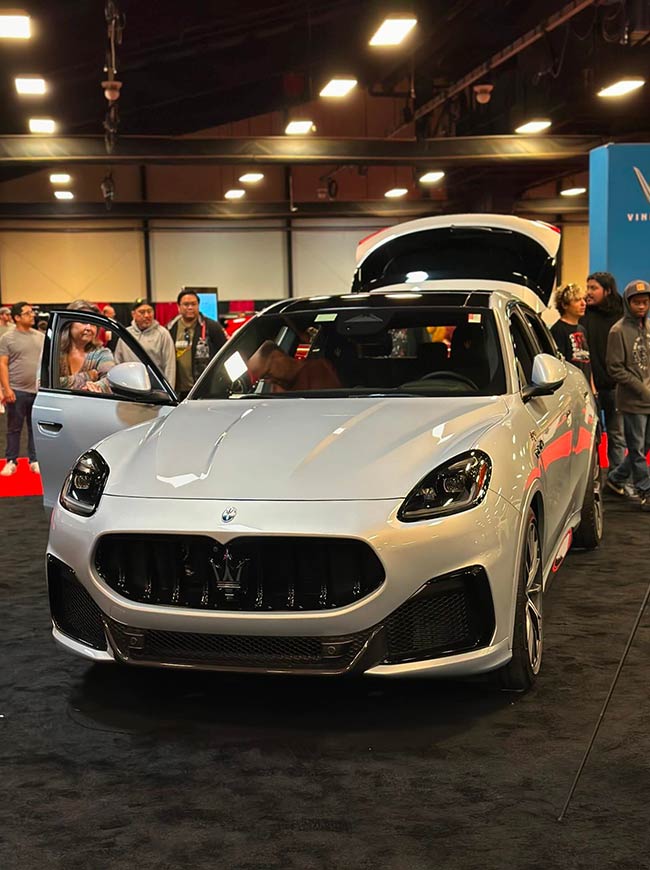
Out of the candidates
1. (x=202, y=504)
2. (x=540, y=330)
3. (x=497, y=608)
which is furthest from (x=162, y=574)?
(x=540, y=330)

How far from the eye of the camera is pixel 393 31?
10.8 meters

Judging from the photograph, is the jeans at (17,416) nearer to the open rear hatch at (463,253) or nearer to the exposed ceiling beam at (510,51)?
the open rear hatch at (463,253)

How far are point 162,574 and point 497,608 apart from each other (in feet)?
3.68

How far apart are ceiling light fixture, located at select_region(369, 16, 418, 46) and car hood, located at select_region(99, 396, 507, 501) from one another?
24.2 feet

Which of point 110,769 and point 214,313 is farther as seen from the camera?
point 214,313

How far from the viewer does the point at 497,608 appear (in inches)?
136

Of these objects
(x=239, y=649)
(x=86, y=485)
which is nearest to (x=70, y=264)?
(x=86, y=485)

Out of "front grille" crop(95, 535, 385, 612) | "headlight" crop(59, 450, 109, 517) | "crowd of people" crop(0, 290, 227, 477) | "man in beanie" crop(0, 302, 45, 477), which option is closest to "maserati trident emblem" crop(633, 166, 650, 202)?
"crowd of people" crop(0, 290, 227, 477)

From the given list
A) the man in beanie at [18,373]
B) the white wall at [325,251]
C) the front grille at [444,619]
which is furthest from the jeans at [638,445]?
the white wall at [325,251]

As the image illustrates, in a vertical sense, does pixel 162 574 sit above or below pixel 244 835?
above

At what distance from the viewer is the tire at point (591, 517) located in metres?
6.04

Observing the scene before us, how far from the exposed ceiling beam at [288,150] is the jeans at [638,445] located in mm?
11661

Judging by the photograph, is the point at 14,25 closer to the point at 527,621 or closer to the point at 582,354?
the point at 582,354

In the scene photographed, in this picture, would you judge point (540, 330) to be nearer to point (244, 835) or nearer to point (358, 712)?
point (358, 712)
